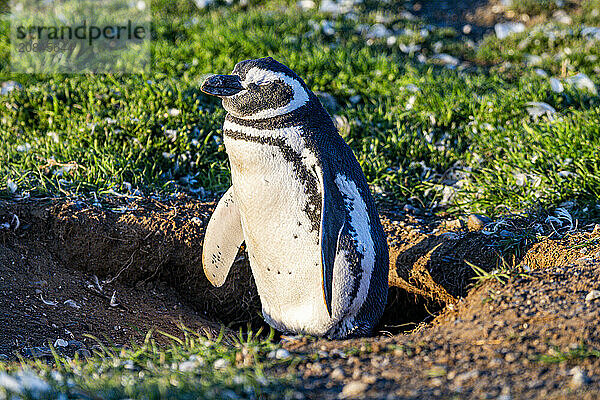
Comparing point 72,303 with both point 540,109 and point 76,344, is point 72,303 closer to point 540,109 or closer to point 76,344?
point 76,344

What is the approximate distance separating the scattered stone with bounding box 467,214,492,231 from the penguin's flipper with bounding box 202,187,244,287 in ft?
4.36

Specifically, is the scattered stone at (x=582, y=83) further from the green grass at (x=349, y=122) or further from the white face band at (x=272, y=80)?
the white face band at (x=272, y=80)

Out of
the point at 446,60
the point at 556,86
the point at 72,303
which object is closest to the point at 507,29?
the point at 446,60

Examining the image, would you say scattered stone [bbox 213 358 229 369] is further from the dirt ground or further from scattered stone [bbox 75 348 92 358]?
scattered stone [bbox 75 348 92 358]

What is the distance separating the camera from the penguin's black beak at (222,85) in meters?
2.75

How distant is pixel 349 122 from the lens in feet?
16.5

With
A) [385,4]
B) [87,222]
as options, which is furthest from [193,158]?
[385,4]

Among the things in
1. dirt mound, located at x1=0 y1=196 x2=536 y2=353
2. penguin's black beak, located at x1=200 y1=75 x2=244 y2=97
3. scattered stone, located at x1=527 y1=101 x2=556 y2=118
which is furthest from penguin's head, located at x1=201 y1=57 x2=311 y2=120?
scattered stone, located at x1=527 y1=101 x2=556 y2=118

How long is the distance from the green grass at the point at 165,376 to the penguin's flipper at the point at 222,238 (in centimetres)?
79

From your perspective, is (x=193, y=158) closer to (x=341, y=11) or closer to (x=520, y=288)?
(x=520, y=288)

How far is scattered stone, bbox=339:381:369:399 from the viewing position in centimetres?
208

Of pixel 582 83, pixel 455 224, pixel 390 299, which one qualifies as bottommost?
pixel 390 299

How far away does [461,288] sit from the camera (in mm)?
3402

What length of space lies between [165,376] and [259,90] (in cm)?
122
